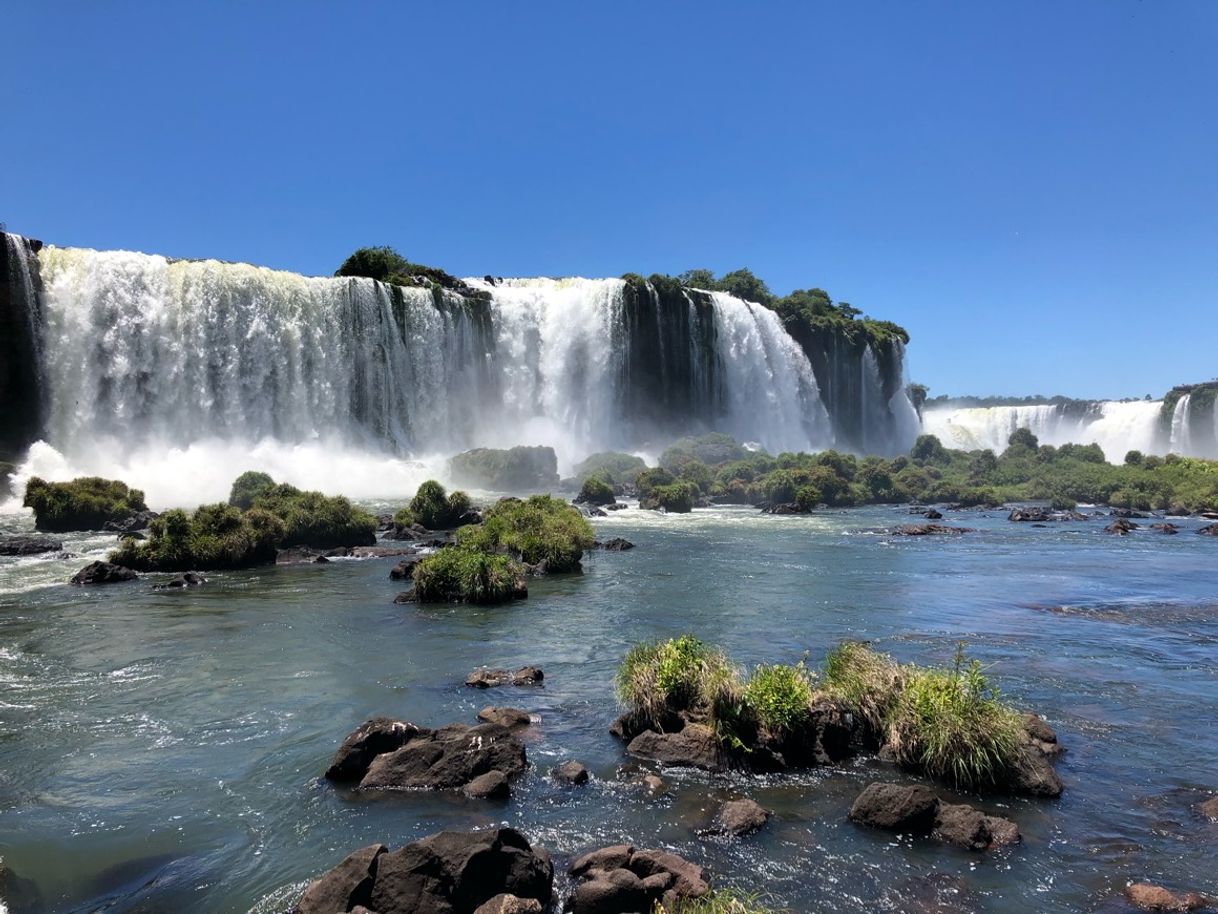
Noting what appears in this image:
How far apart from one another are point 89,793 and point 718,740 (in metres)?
6.75

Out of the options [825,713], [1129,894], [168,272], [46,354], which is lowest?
[1129,894]

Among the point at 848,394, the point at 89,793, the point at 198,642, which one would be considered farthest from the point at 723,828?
the point at 848,394

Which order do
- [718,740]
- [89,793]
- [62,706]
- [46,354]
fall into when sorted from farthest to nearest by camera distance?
[46,354] → [62,706] → [718,740] → [89,793]

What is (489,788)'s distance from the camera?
852 cm

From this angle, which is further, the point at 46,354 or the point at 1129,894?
the point at 46,354

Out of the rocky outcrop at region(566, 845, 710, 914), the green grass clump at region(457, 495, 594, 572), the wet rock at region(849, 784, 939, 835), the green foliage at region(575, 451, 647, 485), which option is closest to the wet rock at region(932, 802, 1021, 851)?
the wet rock at region(849, 784, 939, 835)

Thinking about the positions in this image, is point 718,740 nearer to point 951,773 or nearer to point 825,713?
point 825,713

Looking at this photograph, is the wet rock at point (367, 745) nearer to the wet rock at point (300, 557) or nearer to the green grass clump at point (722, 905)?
the green grass clump at point (722, 905)

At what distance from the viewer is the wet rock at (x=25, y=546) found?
81.7 feet

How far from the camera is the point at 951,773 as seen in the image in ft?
29.0

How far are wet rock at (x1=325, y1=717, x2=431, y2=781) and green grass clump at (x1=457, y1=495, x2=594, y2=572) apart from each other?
505 inches

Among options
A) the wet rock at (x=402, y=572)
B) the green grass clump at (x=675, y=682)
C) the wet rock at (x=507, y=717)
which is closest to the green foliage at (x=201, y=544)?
the wet rock at (x=402, y=572)

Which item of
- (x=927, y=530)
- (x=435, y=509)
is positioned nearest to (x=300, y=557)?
(x=435, y=509)

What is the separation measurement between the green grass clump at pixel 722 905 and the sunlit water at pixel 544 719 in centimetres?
28
